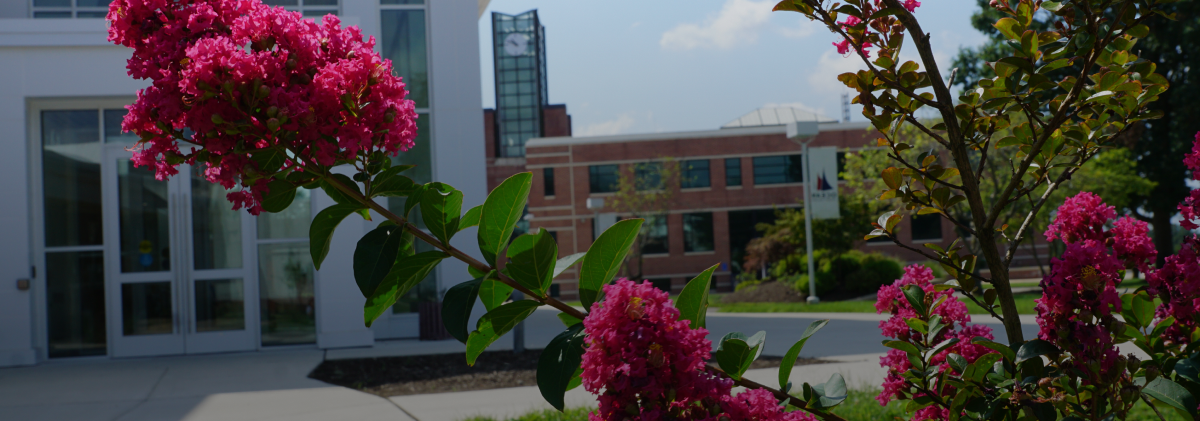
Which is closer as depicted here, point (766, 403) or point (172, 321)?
point (766, 403)

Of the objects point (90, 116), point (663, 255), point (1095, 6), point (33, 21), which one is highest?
point (33, 21)

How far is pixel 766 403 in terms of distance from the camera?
1167 millimetres

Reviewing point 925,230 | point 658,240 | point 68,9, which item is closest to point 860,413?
point 68,9

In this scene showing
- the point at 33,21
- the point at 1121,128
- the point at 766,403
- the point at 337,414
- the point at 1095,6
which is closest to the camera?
the point at 766,403

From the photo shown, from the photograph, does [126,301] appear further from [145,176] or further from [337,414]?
[337,414]

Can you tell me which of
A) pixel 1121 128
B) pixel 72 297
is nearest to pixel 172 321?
pixel 72 297

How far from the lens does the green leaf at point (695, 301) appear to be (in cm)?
121

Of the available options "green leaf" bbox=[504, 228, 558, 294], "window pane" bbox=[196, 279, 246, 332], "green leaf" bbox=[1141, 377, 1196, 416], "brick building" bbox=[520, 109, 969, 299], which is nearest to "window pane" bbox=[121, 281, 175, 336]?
"window pane" bbox=[196, 279, 246, 332]

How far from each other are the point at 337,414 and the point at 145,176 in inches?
221

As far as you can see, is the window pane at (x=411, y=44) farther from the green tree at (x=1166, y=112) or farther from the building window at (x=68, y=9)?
the green tree at (x=1166, y=112)

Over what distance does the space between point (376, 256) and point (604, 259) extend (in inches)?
14.2

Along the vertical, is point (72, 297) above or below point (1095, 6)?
below

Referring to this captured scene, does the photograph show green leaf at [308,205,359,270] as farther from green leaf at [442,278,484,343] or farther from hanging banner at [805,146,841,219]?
hanging banner at [805,146,841,219]

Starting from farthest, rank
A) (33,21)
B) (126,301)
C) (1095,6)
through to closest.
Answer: (126,301), (33,21), (1095,6)
